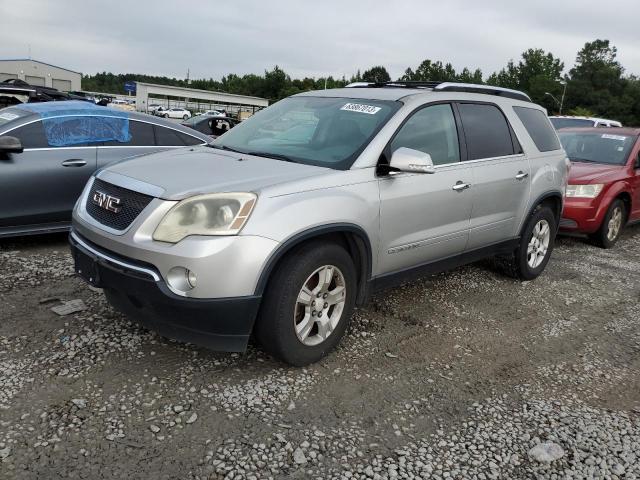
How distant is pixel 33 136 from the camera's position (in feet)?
18.1

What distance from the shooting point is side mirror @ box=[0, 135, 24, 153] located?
5.16 m

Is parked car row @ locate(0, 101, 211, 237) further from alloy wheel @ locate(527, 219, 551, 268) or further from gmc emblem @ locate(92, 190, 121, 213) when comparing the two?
alloy wheel @ locate(527, 219, 551, 268)

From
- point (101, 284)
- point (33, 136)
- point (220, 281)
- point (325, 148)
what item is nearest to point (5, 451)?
point (101, 284)

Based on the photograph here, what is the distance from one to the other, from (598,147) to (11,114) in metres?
7.81

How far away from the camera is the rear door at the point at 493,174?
4511 mm

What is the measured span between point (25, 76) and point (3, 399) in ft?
239

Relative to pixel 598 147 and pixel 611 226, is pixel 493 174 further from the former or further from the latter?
pixel 598 147

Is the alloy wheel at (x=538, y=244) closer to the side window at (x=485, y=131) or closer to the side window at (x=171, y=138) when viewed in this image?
the side window at (x=485, y=131)

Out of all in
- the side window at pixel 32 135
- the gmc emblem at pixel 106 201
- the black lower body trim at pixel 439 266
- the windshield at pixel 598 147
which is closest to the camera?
the gmc emblem at pixel 106 201

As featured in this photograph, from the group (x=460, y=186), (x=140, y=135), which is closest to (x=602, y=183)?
(x=460, y=186)

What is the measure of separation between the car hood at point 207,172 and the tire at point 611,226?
212 inches

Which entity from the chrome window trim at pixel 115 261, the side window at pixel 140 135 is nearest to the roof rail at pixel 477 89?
the chrome window trim at pixel 115 261

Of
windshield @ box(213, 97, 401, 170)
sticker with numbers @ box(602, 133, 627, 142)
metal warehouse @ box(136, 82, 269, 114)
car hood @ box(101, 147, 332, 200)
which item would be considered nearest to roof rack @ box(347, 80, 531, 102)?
windshield @ box(213, 97, 401, 170)

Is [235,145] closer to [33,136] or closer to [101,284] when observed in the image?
[101,284]
